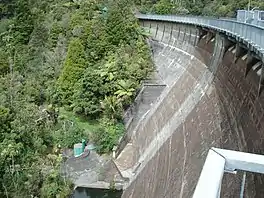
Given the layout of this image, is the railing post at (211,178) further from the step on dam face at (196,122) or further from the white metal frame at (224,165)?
the step on dam face at (196,122)

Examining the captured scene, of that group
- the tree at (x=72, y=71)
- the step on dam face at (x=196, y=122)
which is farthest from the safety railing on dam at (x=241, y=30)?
the tree at (x=72, y=71)

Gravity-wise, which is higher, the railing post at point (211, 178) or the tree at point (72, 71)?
the railing post at point (211, 178)

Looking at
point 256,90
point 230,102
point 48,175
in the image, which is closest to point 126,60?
point 48,175

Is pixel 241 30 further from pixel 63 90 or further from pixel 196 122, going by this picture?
pixel 63 90

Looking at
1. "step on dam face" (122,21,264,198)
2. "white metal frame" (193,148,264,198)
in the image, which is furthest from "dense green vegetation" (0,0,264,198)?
"white metal frame" (193,148,264,198)

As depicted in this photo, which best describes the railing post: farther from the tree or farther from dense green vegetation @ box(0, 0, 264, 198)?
the tree

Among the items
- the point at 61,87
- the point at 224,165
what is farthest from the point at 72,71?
the point at 224,165
